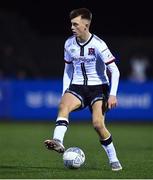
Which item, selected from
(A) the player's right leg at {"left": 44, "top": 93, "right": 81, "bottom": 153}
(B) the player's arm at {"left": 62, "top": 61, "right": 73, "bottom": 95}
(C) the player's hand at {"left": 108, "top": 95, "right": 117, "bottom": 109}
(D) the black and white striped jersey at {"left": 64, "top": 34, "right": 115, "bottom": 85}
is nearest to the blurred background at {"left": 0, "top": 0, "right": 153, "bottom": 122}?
(B) the player's arm at {"left": 62, "top": 61, "right": 73, "bottom": 95}

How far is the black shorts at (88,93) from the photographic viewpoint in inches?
422

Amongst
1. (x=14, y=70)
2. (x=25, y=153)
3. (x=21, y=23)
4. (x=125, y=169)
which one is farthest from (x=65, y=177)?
(x=21, y=23)

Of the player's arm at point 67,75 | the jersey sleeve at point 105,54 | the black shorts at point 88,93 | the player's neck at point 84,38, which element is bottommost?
the black shorts at point 88,93

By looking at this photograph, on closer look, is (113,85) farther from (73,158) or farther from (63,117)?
(73,158)

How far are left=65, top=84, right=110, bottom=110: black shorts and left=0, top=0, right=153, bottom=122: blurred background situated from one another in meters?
13.8

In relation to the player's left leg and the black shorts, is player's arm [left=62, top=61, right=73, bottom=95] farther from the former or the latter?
the player's left leg

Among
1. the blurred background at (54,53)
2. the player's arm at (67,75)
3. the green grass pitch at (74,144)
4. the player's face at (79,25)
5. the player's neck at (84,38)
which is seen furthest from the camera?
the blurred background at (54,53)

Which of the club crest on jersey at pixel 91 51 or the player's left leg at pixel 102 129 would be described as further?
the club crest on jersey at pixel 91 51

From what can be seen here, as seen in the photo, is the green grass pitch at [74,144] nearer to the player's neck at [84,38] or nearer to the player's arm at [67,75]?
the player's arm at [67,75]

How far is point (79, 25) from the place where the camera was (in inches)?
417

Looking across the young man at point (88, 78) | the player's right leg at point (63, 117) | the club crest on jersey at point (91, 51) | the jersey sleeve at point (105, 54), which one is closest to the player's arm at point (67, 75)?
the young man at point (88, 78)

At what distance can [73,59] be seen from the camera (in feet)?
35.6

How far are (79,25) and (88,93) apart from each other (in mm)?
991

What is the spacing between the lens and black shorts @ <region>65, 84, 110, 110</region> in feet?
35.2
